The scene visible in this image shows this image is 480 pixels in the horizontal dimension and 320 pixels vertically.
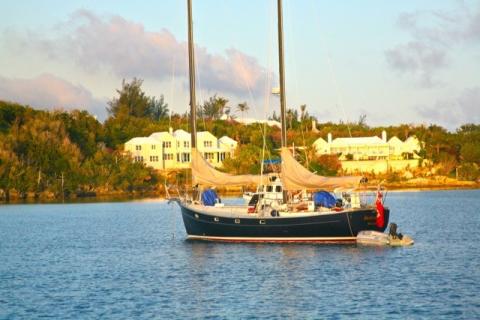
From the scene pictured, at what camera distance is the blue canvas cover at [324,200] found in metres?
52.5

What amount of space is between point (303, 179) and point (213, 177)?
6.45 meters

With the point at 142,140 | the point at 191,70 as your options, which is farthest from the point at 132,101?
the point at 191,70

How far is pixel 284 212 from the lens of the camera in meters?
52.0

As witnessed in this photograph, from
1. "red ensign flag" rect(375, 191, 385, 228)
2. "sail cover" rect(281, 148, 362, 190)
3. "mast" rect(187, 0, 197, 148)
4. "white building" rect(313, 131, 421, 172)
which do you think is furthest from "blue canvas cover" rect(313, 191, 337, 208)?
"white building" rect(313, 131, 421, 172)

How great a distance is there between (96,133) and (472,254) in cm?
11853

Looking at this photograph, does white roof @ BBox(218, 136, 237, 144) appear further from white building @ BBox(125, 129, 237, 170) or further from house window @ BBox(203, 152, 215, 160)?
house window @ BBox(203, 152, 215, 160)

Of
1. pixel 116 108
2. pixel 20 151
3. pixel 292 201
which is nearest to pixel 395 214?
pixel 292 201

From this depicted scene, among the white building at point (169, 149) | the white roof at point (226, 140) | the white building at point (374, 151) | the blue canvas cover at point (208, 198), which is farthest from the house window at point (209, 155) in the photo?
the blue canvas cover at point (208, 198)

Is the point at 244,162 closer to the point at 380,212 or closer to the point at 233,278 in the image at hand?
the point at 380,212

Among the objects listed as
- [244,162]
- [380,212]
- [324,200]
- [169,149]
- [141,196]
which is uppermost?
[169,149]

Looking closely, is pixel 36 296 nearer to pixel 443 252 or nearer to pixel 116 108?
pixel 443 252

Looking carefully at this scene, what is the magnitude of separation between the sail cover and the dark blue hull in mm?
1793

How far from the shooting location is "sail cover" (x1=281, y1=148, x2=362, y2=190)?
2026 inches

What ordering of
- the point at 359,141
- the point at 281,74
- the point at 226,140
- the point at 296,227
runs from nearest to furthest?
the point at 296,227 < the point at 281,74 < the point at 359,141 < the point at 226,140
